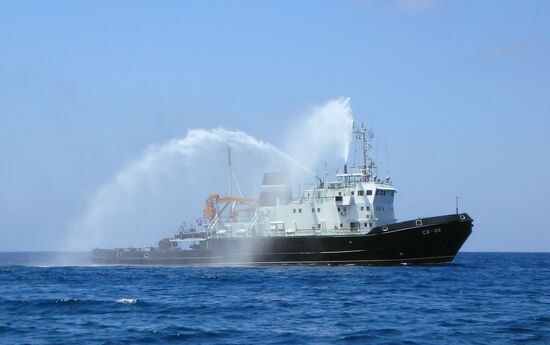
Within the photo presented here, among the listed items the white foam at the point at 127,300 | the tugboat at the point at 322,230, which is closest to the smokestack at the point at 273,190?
the tugboat at the point at 322,230

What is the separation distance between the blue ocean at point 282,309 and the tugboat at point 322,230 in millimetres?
4274

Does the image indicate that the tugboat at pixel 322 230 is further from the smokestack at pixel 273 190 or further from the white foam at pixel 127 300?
the white foam at pixel 127 300

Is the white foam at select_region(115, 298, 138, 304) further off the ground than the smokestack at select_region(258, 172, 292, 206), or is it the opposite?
the smokestack at select_region(258, 172, 292, 206)

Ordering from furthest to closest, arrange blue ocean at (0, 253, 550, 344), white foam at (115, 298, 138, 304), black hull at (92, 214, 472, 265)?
black hull at (92, 214, 472, 265)
white foam at (115, 298, 138, 304)
blue ocean at (0, 253, 550, 344)

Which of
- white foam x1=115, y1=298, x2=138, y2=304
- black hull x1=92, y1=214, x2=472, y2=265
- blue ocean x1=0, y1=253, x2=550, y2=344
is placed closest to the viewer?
blue ocean x1=0, y1=253, x2=550, y2=344

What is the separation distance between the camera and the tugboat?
5719 cm

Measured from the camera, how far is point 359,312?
3322 cm

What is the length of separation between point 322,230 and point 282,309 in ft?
83.8

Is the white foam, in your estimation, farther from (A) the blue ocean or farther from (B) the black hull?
(B) the black hull

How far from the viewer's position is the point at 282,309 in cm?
3466

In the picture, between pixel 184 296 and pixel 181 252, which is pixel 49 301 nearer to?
pixel 184 296

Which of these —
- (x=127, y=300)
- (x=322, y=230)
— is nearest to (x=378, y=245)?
(x=322, y=230)

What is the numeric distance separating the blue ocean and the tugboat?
427cm

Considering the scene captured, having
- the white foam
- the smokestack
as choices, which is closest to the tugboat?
the smokestack
